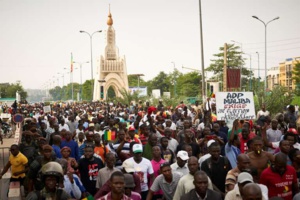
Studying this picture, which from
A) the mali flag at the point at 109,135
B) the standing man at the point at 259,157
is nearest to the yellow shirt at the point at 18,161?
the mali flag at the point at 109,135

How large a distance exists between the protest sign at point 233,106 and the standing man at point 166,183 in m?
5.86

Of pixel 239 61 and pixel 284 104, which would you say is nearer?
pixel 284 104

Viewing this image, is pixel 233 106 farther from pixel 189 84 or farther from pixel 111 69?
pixel 111 69

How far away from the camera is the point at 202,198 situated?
614cm

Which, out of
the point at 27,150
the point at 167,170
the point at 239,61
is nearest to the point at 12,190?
the point at 27,150

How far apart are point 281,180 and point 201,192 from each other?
Answer: 1312mm

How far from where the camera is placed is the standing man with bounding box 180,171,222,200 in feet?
20.0

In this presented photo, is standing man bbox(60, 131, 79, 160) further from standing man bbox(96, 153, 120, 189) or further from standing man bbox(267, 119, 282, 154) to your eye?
standing man bbox(267, 119, 282, 154)

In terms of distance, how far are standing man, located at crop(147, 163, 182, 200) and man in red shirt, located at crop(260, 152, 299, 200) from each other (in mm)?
1157

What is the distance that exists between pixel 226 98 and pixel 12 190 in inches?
214

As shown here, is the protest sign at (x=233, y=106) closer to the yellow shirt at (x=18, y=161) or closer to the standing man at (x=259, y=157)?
the yellow shirt at (x=18, y=161)

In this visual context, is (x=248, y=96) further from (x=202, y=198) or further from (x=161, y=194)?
(x=202, y=198)

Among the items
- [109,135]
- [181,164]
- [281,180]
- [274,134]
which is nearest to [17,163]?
[181,164]

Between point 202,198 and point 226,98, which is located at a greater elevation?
point 226,98
